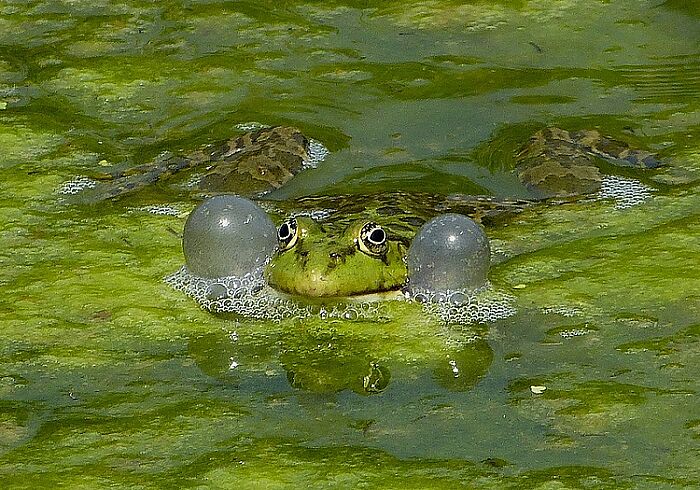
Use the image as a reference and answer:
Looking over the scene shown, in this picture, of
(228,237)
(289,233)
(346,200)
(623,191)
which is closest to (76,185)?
(346,200)

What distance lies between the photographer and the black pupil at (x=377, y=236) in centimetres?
407

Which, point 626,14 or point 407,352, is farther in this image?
point 626,14

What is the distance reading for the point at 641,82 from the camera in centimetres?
595

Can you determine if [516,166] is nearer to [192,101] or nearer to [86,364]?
[192,101]

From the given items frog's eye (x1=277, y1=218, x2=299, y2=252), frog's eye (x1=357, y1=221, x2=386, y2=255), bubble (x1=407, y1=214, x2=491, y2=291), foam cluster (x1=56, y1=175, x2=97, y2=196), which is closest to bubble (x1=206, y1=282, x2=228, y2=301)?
frog's eye (x1=277, y1=218, x2=299, y2=252)

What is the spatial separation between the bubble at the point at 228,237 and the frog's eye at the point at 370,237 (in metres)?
0.35

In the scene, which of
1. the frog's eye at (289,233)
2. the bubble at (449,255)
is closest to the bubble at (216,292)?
the frog's eye at (289,233)

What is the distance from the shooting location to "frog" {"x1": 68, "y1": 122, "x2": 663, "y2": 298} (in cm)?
404

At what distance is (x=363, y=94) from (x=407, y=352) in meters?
2.34

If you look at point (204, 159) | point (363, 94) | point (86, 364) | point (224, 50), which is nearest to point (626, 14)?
point (363, 94)

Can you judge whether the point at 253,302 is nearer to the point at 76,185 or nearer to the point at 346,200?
the point at 346,200

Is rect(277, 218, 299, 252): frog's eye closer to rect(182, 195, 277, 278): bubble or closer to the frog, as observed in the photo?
the frog

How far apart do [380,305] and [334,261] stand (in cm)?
27

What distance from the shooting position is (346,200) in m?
4.85
